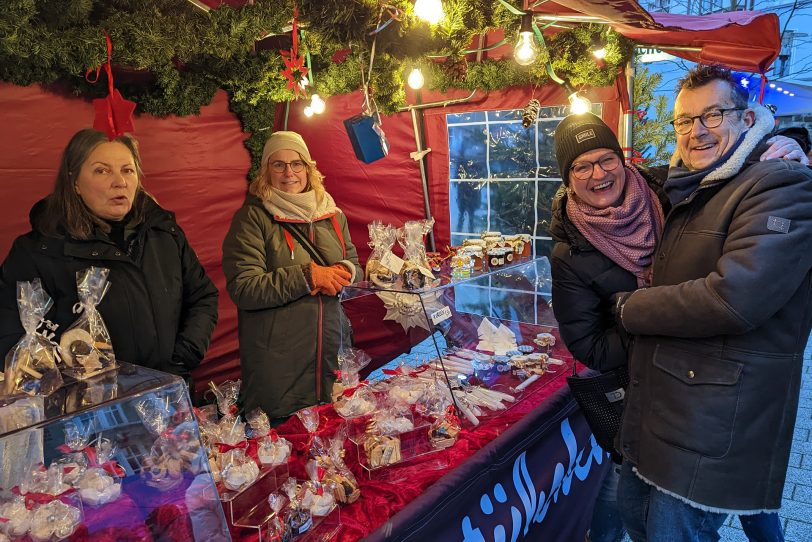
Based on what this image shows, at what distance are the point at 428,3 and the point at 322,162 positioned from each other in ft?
12.3

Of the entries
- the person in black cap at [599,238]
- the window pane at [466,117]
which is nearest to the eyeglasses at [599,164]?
the person in black cap at [599,238]

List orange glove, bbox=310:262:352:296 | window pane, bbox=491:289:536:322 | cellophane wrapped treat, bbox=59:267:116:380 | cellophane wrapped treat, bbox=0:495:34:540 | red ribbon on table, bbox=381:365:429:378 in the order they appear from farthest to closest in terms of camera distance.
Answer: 1. orange glove, bbox=310:262:352:296
2. window pane, bbox=491:289:536:322
3. red ribbon on table, bbox=381:365:429:378
4. cellophane wrapped treat, bbox=59:267:116:380
5. cellophane wrapped treat, bbox=0:495:34:540

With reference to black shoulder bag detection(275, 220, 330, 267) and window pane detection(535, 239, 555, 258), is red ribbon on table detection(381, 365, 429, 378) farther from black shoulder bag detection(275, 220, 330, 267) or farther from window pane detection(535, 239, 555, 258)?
window pane detection(535, 239, 555, 258)

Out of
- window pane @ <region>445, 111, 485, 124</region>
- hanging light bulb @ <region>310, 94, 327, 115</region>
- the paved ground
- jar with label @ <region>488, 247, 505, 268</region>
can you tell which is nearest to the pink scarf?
jar with label @ <region>488, 247, 505, 268</region>

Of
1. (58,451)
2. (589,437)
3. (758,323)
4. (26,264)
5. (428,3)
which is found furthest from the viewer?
(589,437)

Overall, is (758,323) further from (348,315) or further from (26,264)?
(26,264)

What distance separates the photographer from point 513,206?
5824mm

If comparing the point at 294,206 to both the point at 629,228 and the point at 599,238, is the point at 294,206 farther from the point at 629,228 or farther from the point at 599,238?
the point at 629,228

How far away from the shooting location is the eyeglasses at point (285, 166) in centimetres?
316

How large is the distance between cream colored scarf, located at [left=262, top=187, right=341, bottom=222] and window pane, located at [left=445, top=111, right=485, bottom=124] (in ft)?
9.92

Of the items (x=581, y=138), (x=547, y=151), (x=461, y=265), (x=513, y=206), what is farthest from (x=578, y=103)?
(x=581, y=138)

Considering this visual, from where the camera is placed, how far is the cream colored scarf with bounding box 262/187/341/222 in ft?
10.4

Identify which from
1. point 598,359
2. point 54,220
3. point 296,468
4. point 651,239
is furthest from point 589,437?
point 54,220

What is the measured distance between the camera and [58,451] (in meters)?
1.28
